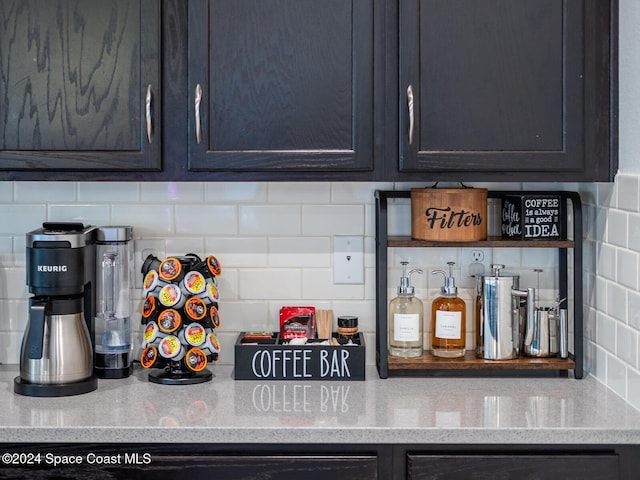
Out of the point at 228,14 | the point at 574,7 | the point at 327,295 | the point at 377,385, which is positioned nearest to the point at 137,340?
the point at 327,295

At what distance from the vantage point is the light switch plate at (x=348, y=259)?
8.73ft

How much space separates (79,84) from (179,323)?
677 millimetres

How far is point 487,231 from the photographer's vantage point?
2.63 meters

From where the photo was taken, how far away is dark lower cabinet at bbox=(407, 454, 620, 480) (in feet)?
6.72

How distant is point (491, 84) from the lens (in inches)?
90.6

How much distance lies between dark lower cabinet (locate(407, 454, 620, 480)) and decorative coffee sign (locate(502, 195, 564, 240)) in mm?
676

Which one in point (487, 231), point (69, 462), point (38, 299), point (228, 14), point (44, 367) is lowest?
point (69, 462)

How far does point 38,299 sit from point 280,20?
951 mm

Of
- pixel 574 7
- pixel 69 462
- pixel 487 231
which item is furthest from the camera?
pixel 487 231

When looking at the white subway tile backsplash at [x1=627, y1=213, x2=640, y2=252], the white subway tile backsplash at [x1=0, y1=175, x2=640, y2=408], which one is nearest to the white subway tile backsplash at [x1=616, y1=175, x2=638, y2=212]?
the white subway tile backsplash at [x1=627, y1=213, x2=640, y2=252]

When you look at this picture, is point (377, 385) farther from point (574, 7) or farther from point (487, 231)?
point (574, 7)

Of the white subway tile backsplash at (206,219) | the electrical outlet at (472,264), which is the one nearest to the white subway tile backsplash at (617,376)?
the electrical outlet at (472,264)

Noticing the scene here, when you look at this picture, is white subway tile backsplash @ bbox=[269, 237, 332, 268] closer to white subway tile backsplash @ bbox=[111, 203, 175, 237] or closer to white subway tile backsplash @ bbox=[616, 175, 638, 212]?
white subway tile backsplash @ bbox=[111, 203, 175, 237]

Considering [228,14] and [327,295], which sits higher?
[228,14]
